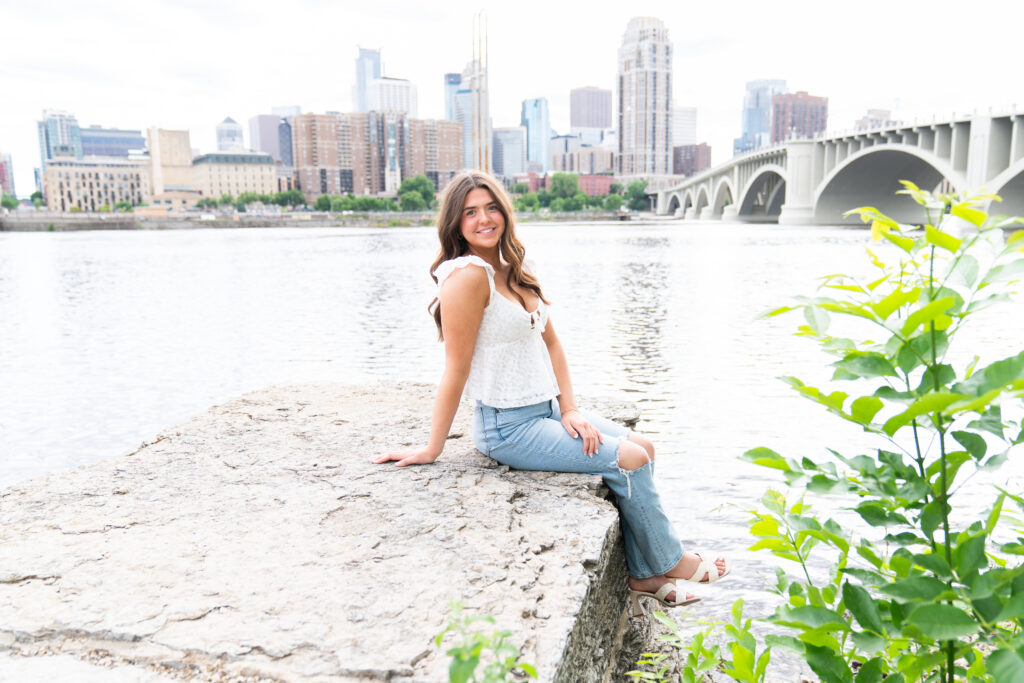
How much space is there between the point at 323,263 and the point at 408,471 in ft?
75.3

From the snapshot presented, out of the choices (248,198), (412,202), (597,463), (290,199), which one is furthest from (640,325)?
(248,198)

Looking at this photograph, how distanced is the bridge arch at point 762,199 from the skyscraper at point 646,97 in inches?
4411

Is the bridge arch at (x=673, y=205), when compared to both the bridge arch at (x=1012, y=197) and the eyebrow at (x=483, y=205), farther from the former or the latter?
the eyebrow at (x=483, y=205)

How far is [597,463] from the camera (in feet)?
9.37

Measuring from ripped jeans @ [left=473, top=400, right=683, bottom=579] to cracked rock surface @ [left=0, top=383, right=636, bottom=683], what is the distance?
0.25ft

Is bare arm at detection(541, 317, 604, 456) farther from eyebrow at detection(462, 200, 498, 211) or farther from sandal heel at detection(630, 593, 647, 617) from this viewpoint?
sandal heel at detection(630, 593, 647, 617)

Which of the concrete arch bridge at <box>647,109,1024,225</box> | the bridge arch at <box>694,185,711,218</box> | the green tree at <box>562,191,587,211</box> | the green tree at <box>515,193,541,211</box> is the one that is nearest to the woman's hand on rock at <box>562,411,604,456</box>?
the concrete arch bridge at <box>647,109,1024,225</box>

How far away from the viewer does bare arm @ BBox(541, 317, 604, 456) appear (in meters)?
2.87

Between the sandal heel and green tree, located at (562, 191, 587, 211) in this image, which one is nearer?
the sandal heel

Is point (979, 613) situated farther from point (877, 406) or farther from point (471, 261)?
point (471, 261)

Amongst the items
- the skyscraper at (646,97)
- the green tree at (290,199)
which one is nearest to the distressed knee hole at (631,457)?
the green tree at (290,199)

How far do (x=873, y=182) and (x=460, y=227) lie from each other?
164ft

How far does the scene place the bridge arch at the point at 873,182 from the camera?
4222 cm

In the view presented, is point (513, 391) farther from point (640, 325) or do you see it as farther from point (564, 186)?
point (564, 186)
